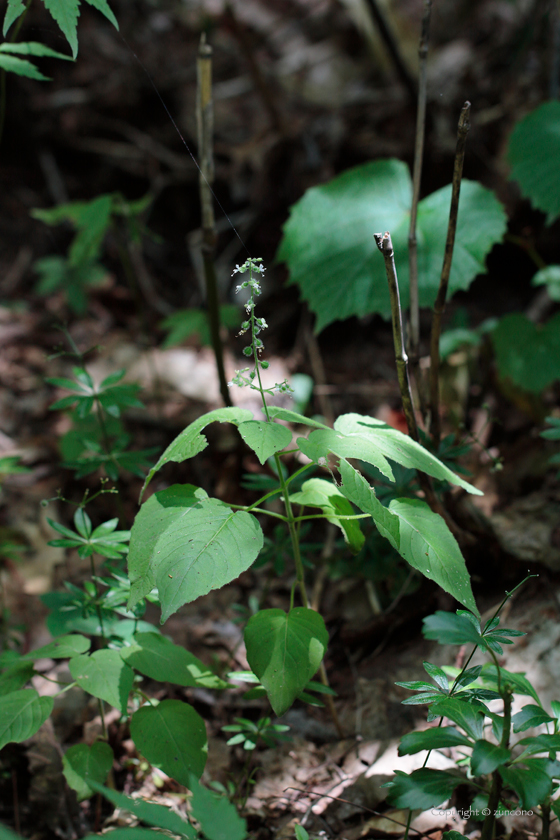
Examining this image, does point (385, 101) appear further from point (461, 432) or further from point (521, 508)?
point (521, 508)

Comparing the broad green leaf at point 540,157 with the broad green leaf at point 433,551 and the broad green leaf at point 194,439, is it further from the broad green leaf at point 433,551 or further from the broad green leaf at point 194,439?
the broad green leaf at point 194,439

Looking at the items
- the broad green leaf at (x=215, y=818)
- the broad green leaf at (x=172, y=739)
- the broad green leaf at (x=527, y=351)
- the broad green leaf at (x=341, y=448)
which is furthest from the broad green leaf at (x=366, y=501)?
the broad green leaf at (x=527, y=351)

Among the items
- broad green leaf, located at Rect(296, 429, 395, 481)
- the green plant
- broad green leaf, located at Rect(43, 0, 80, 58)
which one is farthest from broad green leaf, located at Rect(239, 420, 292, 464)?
broad green leaf, located at Rect(43, 0, 80, 58)

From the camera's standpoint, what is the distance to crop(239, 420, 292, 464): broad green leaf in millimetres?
934

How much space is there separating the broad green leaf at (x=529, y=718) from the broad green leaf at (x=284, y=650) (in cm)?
36

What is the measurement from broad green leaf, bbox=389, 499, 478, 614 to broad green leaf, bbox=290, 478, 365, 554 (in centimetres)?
10

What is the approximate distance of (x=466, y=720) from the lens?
3.11 feet

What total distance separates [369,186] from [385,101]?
5.71ft

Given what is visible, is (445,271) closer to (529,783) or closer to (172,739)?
(529,783)

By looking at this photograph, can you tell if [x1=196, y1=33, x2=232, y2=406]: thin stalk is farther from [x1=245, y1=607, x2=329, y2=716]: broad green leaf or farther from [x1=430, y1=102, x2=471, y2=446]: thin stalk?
[x1=245, y1=607, x2=329, y2=716]: broad green leaf

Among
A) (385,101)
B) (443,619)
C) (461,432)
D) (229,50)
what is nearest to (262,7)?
(229,50)

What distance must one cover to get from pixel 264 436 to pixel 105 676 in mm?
613

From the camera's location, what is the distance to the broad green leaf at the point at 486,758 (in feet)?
2.75

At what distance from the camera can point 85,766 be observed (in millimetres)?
1161
